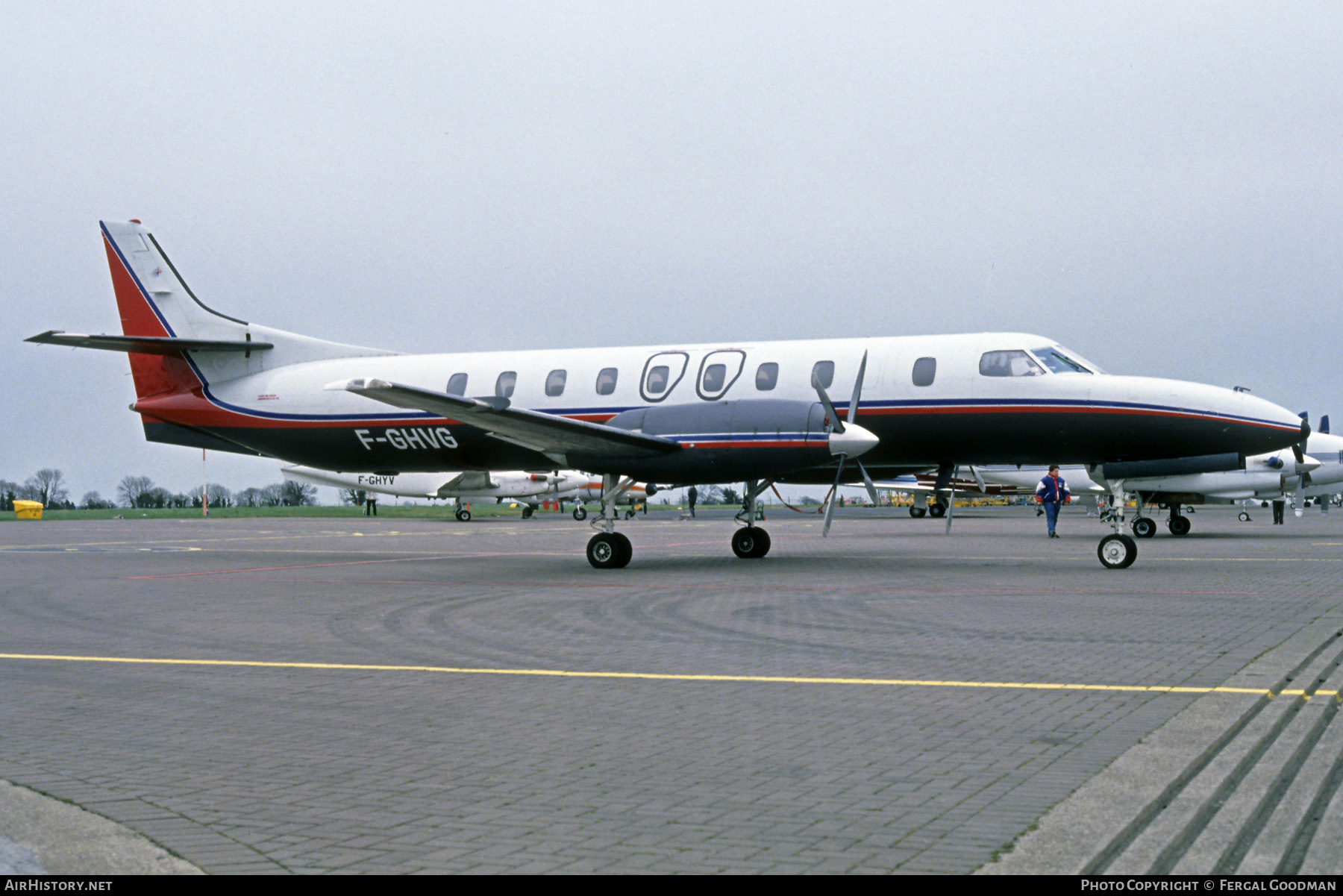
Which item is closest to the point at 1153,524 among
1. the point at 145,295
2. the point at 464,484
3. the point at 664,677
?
the point at 664,677

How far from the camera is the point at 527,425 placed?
57.1 feet

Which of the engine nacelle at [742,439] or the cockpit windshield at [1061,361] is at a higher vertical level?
the cockpit windshield at [1061,361]

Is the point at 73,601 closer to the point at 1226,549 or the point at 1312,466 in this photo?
the point at 1226,549

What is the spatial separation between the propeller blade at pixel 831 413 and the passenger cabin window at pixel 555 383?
5.22 metres

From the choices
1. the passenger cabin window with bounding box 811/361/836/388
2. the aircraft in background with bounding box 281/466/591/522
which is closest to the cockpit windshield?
the passenger cabin window with bounding box 811/361/836/388

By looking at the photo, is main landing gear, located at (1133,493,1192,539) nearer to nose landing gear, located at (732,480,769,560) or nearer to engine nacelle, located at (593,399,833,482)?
nose landing gear, located at (732,480,769,560)

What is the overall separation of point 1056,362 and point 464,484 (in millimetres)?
36042

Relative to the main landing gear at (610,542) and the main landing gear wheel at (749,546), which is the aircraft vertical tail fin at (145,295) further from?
the main landing gear wheel at (749,546)

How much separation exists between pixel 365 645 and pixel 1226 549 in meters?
20.1

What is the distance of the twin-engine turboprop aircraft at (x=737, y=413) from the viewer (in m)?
17.5

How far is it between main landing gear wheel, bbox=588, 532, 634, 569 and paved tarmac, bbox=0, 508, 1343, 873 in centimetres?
371

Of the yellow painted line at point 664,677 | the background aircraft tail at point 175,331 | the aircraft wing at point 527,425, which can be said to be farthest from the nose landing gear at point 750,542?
the yellow painted line at point 664,677

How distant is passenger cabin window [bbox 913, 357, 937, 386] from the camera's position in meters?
18.5
